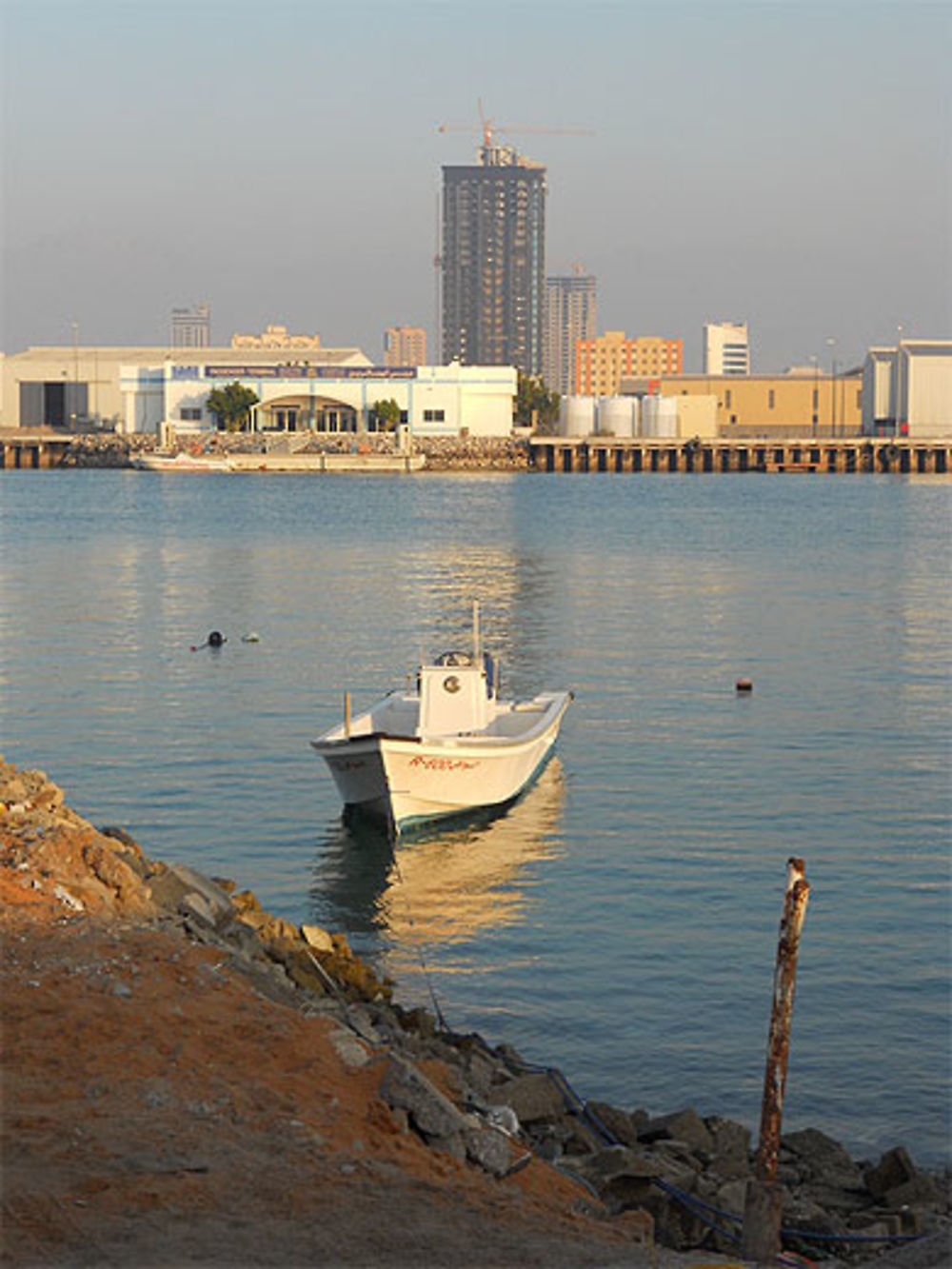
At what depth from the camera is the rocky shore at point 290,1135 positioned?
400 inches

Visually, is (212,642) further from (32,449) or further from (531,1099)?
(32,449)

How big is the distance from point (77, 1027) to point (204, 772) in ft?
59.0

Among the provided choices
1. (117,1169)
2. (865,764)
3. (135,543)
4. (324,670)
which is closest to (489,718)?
(865,764)

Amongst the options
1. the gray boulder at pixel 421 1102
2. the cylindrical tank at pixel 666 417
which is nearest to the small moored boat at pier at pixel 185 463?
the cylindrical tank at pixel 666 417

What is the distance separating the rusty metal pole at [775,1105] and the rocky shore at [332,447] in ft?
509

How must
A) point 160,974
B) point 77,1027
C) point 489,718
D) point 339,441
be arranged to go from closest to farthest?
point 77,1027
point 160,974
point 489,718
point 339,441

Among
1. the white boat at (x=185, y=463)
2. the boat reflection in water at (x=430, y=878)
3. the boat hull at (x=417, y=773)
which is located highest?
the white boat at (x=185, y=463)

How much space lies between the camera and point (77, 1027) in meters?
12.5

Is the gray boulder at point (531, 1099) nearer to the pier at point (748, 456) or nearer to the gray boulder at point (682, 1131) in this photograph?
the gray boulder at point (682, 1131)

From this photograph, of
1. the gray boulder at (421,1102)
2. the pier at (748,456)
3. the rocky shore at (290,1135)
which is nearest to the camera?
the rocky shore at (290,1135)

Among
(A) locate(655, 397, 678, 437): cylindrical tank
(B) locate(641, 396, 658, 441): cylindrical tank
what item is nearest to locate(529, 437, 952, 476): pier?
(A) locate(655, 397, 678, 437): cylindrical tank

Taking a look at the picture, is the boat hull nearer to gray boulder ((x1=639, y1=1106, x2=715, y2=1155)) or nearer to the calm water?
the calm water

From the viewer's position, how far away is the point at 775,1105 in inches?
469

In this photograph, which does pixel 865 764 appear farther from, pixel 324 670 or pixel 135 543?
pixel 135 543
